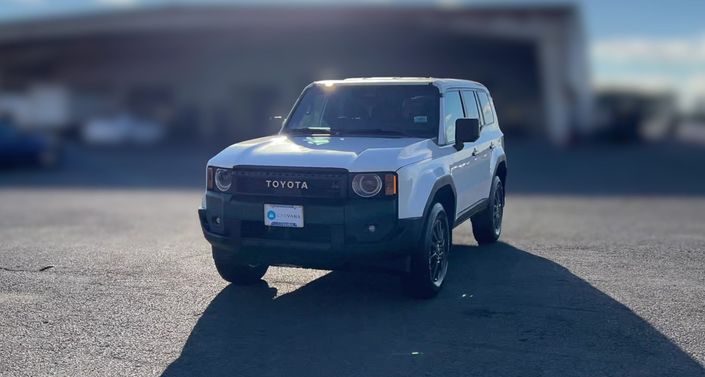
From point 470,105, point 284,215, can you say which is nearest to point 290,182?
point 284,215

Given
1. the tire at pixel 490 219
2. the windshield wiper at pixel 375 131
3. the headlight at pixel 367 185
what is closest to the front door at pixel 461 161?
the windshield wiper at pixel 375 131

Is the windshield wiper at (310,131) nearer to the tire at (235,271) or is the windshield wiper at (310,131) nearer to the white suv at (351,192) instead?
the white suv at (351,192)

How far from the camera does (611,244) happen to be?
373 inches

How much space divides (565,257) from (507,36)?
2624 centimetres

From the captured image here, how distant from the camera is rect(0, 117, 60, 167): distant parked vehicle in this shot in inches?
865

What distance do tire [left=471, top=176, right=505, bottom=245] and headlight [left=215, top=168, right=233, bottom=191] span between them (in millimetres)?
3535

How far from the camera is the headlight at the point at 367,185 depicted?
20.2ft

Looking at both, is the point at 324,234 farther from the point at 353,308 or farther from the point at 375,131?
the point at 375,131

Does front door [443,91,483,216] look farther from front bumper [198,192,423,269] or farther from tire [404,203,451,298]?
front bumper [198,192,423,269]

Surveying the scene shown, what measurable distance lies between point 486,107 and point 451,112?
1.71 metres

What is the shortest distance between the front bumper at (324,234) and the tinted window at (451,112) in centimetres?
154

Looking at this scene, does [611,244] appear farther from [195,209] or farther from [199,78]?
[199,78]

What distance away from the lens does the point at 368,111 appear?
7.70 metres

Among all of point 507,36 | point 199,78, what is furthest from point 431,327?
point 199,78
